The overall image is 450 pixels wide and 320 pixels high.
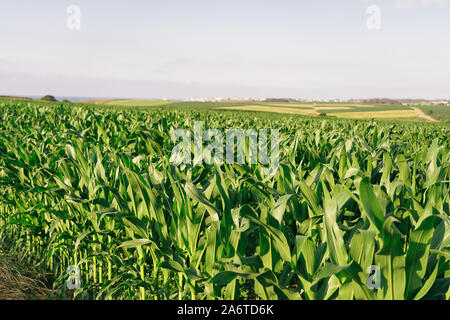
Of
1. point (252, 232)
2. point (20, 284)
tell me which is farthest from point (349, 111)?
point (20, 284)

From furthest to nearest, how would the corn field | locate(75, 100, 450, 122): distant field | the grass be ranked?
locate(75, 100, 450, 122): distant field < the grass < the corn field

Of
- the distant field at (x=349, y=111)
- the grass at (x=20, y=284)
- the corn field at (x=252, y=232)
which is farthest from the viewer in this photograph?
the distant field at (x=349, y=111)

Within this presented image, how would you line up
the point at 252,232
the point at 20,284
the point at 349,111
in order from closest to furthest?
the point at 252,232 < the point at 20,284 < the point at 349,111

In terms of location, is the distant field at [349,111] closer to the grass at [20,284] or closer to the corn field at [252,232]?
the grass at [20,284]

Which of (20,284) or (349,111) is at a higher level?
(349,111)

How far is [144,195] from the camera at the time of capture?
78.6 inches

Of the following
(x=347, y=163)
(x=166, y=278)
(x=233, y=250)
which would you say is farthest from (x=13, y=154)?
(x=347, y=163)

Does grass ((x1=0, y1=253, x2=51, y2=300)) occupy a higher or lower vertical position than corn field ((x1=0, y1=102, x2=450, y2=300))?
lower

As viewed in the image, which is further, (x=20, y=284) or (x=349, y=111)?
(x=349, y=111)

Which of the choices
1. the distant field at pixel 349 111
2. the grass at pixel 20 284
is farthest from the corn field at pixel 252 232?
→ the distant field at pixel 349 111

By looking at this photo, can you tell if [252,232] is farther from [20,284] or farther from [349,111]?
[349,111]

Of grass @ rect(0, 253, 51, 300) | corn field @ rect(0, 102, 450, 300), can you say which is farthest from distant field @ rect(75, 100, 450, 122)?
corn field @ rect(0, 102, 450, 300)

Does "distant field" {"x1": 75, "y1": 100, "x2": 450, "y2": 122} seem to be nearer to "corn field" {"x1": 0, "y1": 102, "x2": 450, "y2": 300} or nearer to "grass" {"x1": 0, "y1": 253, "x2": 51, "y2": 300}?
"grass" {"x1": 0, "y1": 253, "x2": 51, "y2": 300}
